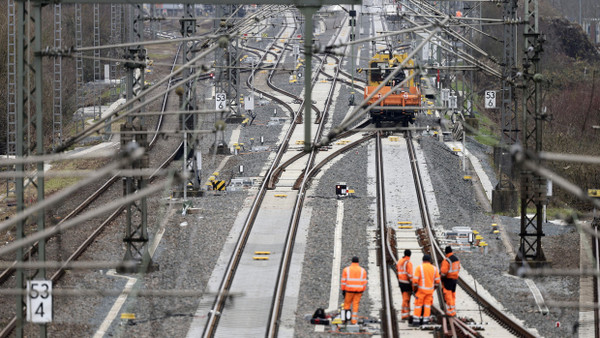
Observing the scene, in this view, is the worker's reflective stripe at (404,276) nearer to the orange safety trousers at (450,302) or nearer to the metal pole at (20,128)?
the orange safety trousers at (450,302)

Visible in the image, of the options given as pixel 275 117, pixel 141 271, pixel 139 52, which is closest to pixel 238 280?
pixel 141 271

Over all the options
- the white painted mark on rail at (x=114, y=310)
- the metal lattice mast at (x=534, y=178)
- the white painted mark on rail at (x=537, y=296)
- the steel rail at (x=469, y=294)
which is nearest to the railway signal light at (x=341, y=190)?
the steel rail at (x=469, y=294)

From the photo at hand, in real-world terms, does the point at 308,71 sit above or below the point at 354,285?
above

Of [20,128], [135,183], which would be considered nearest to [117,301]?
[135,183]

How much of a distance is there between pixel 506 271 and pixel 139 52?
26.1 feet

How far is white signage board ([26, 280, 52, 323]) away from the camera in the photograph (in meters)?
13.7

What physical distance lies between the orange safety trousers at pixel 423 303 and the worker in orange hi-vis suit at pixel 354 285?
0.83 metres

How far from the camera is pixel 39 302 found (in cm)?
1379

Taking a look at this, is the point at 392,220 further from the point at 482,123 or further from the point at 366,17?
the point at 366,17

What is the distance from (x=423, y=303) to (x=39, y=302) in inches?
231

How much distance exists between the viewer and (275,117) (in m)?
39.9

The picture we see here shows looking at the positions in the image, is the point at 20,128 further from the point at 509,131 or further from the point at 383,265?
the point at 509,131

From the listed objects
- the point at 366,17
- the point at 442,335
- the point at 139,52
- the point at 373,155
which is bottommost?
the point at 442,335

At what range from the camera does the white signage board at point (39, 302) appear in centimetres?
→ 1371
